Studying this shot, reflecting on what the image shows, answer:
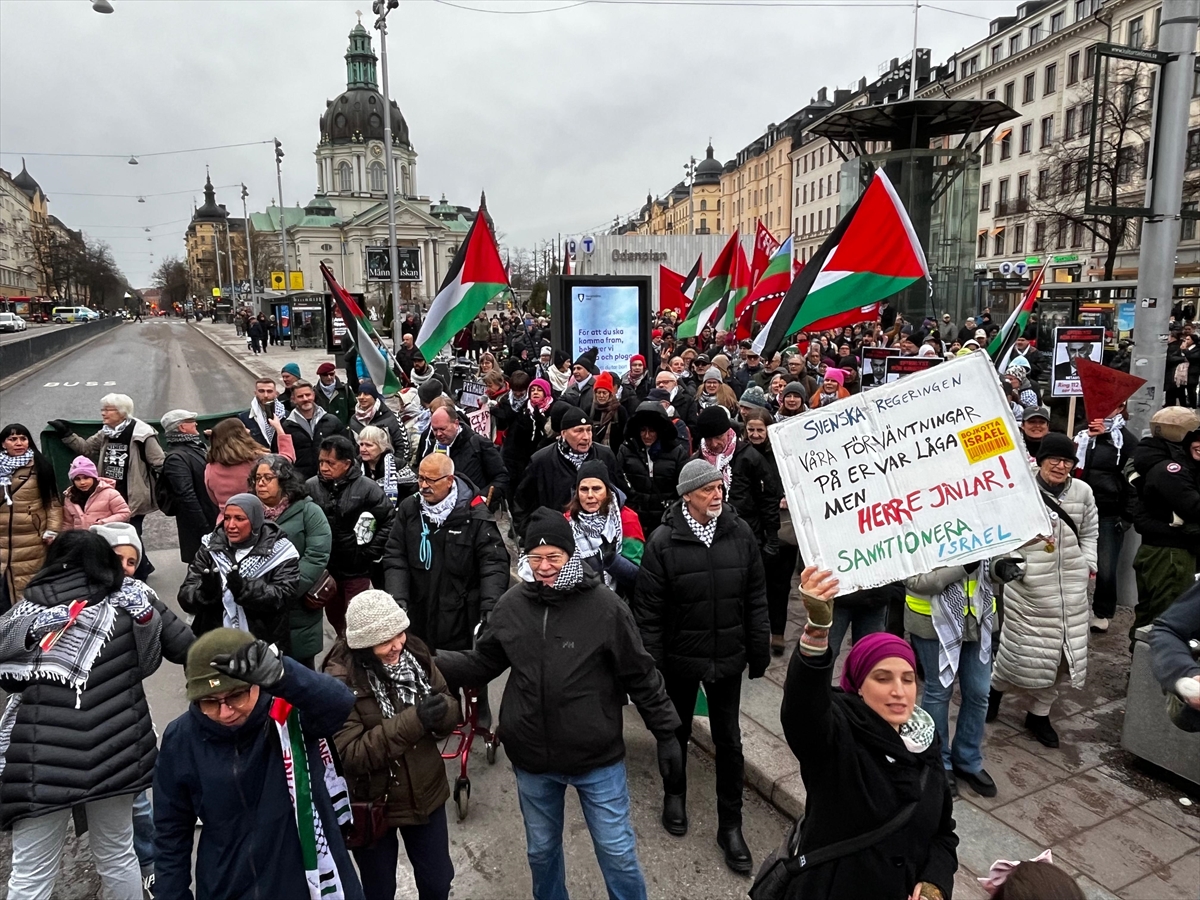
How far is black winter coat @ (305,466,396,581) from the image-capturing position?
501cm

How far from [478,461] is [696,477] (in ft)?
10.1

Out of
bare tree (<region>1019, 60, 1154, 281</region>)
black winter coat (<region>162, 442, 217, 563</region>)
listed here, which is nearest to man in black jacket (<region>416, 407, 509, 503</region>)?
black winter coat (<region>162, 442, 217, 563</region>)

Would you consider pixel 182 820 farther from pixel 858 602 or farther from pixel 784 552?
pixel 784 552

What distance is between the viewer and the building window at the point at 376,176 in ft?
375

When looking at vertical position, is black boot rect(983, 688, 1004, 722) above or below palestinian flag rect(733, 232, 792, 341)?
below

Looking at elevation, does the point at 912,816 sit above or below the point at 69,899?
above

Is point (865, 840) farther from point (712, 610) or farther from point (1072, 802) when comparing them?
point (1072, 802)

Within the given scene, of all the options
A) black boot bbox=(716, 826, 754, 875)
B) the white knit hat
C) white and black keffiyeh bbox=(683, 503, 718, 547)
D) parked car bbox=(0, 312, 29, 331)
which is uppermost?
parked car bbox=(0, 312, 29, 331)

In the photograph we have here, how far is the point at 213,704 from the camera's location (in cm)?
246

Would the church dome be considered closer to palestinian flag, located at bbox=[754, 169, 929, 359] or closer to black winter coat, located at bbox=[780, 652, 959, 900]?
palestinian flag, located at bbox=[754, 169, 929, 359]

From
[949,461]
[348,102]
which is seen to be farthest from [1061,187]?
[348,102]

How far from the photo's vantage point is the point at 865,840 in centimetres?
228

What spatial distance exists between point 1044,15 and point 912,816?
63367 mm

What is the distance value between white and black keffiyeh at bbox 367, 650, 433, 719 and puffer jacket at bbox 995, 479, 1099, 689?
3.34 meters
